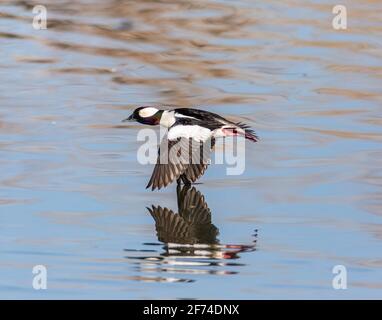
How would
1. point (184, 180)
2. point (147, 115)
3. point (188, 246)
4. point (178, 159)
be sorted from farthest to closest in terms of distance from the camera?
point (147, 115)
point (184, 180)
point (178, 159)
point (188, 246)

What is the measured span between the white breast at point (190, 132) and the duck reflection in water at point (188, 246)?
1.49 ft

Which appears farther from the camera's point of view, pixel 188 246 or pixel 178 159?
pixel 178 159

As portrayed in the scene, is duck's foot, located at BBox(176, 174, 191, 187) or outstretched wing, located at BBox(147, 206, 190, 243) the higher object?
duck's foot, located at BBox(176, 174, 191, 187)

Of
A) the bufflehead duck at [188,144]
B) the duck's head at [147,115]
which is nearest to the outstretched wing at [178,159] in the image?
the bufflehead duck at [188,144]

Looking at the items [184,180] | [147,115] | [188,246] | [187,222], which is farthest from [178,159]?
[147,115]

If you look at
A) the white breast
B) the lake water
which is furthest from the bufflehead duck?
the lake water

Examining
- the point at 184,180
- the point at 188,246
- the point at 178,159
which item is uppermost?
the point at 178,159

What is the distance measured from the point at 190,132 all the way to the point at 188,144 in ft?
0.35

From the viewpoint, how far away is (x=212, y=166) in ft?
35.2

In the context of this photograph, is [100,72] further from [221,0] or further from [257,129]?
[221,0]

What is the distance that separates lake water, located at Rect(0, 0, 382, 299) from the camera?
8148 mm

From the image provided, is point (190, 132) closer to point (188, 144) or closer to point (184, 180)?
point (188, 144)

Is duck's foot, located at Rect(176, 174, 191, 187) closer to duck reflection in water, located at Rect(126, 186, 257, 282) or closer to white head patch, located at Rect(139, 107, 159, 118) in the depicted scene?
duck reflection in water, located at Rect(126, 186, 257, 282)

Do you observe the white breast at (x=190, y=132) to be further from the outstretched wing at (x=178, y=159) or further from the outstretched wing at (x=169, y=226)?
the outstretched wing at (x=169, y=226)
